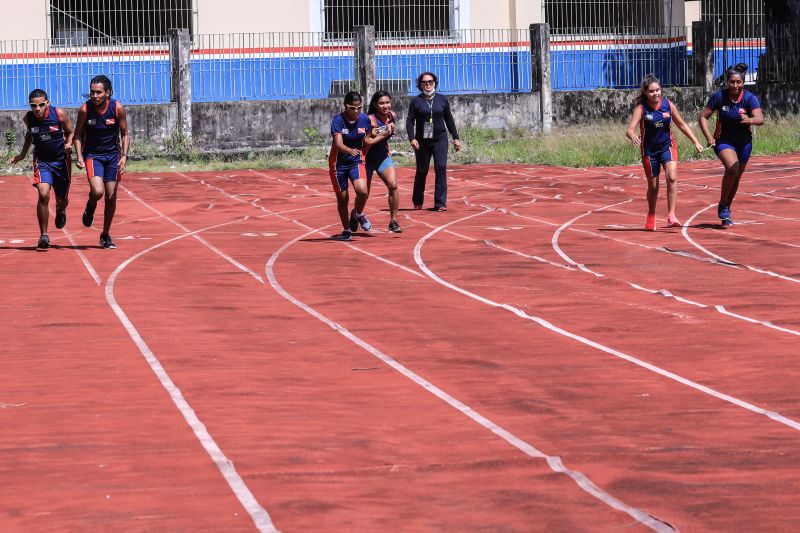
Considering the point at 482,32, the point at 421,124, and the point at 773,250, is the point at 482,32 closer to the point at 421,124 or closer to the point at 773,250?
the point at 421,124

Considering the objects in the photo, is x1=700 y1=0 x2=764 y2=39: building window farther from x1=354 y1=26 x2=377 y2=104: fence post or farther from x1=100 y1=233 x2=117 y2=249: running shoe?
x1=100 y1=233 x2=117 y2=249: running shoe

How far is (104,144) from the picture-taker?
15.8 meters

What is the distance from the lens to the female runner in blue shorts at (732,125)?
16906 mm

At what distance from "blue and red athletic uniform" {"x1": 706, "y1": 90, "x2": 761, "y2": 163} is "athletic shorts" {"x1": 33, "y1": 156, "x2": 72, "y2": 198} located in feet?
23.0

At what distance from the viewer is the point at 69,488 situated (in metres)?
6.54

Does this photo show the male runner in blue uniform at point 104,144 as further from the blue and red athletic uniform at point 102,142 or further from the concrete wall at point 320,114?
the concrete wall at point 320,114

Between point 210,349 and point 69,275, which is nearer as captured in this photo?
point 210,349

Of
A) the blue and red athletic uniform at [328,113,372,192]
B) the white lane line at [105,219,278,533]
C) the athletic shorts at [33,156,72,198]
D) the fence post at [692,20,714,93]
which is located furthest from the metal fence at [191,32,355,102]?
the white lane line at [105,219,278,533]

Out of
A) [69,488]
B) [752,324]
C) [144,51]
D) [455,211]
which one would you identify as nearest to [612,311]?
[752,324]

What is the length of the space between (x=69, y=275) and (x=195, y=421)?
6331mm

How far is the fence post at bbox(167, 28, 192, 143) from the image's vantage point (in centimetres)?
2989

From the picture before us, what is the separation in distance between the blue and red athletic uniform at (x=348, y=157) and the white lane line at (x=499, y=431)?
165 inches

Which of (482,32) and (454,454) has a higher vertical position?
(482,32)

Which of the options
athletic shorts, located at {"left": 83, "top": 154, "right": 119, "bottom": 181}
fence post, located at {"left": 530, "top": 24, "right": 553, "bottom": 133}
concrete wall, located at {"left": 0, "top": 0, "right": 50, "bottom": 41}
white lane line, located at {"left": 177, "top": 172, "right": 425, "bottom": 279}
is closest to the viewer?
white lane line, located at {"left": 177, "top": 172, "right": 425, "bottom": 279}
